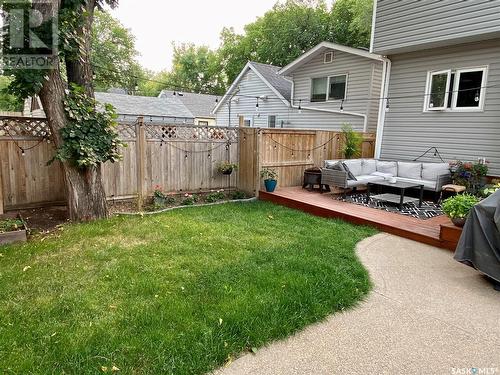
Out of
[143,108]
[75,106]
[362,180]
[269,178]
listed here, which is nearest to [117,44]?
[143,108]

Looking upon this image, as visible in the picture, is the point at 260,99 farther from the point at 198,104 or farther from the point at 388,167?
the point at 198,104

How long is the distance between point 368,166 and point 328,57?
18.2ft

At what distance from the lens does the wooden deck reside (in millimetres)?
4734

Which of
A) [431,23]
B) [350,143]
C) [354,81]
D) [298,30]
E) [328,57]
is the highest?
[298,30]

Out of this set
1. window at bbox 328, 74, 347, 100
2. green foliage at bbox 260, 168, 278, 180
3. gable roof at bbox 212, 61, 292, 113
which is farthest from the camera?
gable roof at bbox 212, 61, 292, 113

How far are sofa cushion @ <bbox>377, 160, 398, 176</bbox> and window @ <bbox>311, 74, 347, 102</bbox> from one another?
13.0 feet

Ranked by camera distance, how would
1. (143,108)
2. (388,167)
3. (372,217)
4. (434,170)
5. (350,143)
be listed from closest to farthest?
(372,217) → (434,170) → (388,167) → (350,143) → (143,108)

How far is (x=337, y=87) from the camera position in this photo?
1187cm

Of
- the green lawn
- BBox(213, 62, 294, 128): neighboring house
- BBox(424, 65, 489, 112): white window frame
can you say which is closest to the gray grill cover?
the green lawn

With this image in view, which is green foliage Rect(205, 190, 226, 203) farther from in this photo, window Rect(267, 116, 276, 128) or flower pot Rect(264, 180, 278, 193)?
window Rect(267, 116, 276, 128)

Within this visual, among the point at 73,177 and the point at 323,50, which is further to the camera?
the point at 323,50

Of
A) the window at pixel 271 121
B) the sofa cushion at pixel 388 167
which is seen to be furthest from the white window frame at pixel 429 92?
the window at pixel 271 121

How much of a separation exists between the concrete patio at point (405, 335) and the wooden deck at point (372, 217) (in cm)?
92

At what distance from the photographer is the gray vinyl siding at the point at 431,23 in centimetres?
685
